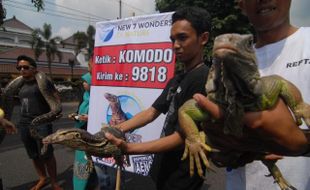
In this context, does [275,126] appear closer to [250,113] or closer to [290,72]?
[250,113]

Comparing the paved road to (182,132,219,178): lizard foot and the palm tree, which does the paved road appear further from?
the palm tree

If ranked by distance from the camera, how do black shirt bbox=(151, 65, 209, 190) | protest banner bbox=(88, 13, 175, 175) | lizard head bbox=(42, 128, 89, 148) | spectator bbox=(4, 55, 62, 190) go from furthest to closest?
spectator bbox=(4, 55, 62, 190) → protest banner bbox=(88, 13, 175, 175) → black shirt bbox=(151, 65, 209, 190) → lizard head bbox=(42, 128, 89, 148)

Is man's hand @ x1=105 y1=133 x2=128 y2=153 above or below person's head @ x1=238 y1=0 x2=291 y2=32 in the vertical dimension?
below

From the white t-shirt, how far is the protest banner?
205 cm

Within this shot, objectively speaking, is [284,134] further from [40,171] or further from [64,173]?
[64,173]

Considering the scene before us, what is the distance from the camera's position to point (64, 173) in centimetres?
759

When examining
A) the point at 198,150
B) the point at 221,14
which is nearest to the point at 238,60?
the point at 198,150

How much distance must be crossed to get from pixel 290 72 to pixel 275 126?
493 mm

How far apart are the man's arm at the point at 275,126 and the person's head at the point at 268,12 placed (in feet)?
1.74

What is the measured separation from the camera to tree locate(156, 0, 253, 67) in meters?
20.2

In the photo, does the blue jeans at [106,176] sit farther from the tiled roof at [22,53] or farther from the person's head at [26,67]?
the tiled roof at [22,53]

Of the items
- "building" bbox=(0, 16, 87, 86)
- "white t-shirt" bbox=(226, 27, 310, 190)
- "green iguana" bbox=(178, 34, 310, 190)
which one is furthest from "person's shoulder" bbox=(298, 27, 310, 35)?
"building" bbox=(0, 16, 87, 86)

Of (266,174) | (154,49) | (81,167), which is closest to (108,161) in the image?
(81,167)

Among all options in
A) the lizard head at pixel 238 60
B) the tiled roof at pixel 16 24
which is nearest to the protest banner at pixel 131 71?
the lizard head at pixel 238 60
